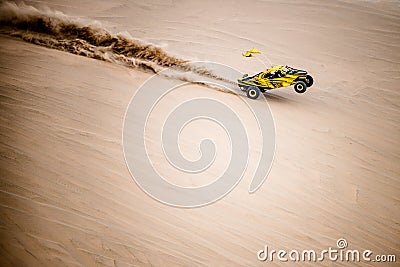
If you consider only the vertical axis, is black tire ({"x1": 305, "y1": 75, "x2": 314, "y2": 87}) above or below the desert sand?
above

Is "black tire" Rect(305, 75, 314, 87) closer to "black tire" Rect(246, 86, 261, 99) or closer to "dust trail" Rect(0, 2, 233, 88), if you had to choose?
"black tire" Rect(246, 86, 261, 99)

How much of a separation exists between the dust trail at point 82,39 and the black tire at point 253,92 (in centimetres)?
42

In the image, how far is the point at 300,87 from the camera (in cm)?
398

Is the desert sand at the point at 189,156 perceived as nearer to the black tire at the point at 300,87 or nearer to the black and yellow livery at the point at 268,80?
the black tire at the point at 300,87

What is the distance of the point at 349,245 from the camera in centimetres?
254

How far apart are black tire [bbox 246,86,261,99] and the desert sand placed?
176mm

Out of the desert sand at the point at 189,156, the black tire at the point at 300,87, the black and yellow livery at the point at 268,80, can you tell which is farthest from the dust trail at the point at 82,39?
the black tire at the point at 300,87

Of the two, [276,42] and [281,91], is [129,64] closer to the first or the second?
[281,91]

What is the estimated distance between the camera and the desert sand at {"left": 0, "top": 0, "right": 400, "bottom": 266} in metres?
2.39

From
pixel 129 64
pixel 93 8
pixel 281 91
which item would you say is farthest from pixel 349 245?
pixel 93 8

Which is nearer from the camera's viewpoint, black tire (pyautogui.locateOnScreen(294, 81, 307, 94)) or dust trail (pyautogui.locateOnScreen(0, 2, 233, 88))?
black tire (pyautogui.locateOnScreen(294, 81, 307, 94))

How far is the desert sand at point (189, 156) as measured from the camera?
2395 mm

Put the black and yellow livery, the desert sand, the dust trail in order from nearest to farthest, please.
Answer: the desert sand < the black and yellow livery < the dust trail

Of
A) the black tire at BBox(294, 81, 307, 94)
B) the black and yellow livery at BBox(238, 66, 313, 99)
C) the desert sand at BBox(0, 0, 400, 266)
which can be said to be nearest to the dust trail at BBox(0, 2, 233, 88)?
the desert sand at BBox(0, 0, 400, 266)
